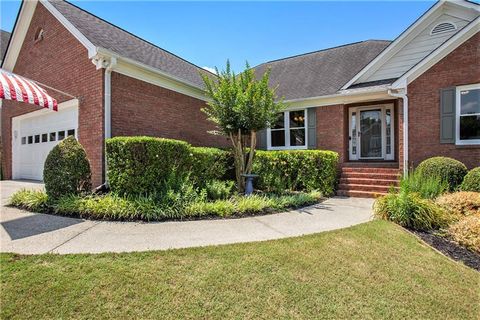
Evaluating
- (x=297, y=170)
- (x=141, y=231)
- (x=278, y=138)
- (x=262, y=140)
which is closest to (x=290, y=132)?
(x=278, y=138)

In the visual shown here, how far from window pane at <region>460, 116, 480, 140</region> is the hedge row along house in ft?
0.08

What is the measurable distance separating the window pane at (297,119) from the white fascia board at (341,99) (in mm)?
350

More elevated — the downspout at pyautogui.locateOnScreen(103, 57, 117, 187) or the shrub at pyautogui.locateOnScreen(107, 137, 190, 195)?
the downspout at pyautogui.locateOnScreen(103, 57, 117, 187)

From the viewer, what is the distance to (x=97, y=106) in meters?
8.07

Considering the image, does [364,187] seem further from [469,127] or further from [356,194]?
[469,127]

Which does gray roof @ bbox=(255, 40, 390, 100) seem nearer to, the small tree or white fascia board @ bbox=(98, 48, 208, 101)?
white fascia board @ bbox=(98, 48, 208, 101)

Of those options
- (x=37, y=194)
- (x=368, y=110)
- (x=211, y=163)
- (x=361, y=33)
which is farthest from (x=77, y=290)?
(x=361, y=33)

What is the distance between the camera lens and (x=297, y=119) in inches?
499

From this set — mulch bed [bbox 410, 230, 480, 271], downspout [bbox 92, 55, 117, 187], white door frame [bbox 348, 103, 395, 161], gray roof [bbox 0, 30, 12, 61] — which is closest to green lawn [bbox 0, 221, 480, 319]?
mulch bed [bbox 410, 230, 480, 271]

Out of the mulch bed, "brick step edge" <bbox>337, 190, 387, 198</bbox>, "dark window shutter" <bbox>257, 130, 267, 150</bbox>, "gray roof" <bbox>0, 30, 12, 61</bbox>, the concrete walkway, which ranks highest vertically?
"gray roof" <bbox>0, 30, 12, 61</bbox>

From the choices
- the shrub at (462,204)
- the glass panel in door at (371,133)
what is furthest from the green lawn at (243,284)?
the glass panel in door at (371,133)

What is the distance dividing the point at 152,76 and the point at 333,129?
24.6 feet

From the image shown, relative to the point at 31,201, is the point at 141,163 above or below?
above

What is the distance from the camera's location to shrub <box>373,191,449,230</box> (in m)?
5.40
